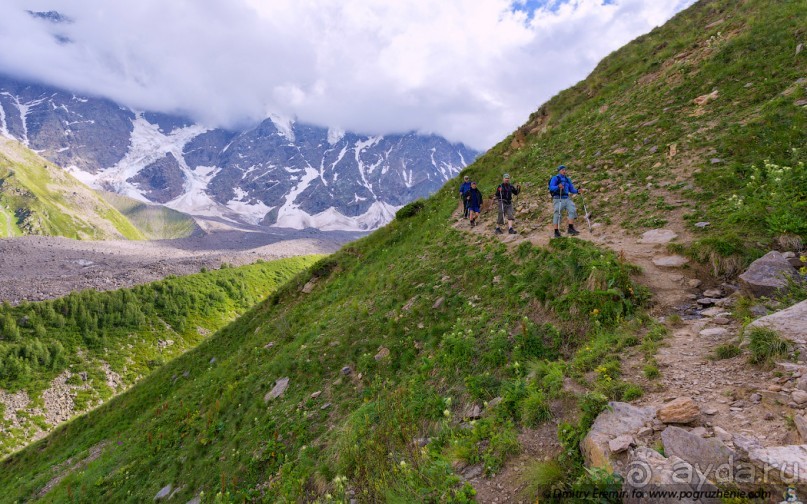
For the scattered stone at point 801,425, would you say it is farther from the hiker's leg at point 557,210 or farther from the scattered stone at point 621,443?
the hiker's leg at point 557,210

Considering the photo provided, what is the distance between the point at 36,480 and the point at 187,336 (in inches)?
2225

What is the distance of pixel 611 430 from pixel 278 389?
12113mm

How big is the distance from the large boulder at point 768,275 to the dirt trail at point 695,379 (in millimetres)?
714

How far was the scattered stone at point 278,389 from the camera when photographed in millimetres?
13375

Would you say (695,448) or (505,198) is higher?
(505,198)

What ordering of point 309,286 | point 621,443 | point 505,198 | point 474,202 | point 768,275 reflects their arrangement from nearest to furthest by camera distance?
point 621,443 < point 768,275 < point 505,198 < point 474,202 < point 309,286

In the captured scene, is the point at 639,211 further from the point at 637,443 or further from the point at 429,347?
the point at 637,443

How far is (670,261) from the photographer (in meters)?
9.37

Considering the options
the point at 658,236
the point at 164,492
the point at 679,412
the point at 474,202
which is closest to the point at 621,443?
the point at 679,412

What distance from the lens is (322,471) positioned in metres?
8.16

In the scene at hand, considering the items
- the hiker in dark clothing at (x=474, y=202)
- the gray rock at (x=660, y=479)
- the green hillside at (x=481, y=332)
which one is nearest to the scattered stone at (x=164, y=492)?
the green hillside at (x=481, y=332)

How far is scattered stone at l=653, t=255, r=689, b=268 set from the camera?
30.1ft

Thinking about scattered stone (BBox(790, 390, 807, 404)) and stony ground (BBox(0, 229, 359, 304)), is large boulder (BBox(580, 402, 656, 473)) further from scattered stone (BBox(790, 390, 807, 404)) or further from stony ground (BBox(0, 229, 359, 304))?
stony ground (BBox(0, 229, 359, 304))

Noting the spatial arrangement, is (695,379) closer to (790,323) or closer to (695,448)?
(790,323)
